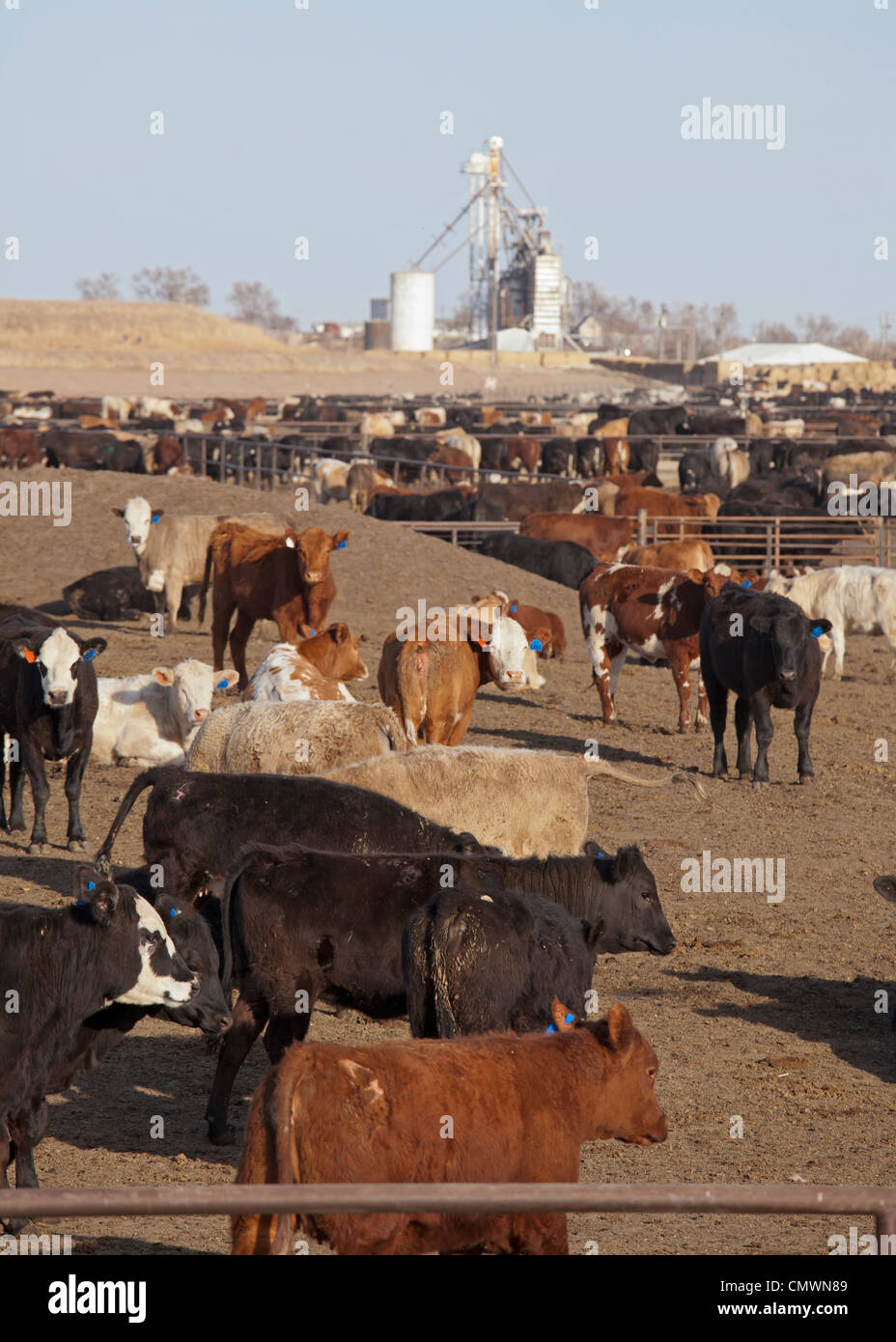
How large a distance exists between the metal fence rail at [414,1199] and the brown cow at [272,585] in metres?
10.5

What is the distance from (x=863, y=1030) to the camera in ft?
22.4

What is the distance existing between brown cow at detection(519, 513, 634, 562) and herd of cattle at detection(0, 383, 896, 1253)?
8621 millimetres

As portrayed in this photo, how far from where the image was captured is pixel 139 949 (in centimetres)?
507

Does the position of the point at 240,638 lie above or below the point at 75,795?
above

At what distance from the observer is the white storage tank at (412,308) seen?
375 feet

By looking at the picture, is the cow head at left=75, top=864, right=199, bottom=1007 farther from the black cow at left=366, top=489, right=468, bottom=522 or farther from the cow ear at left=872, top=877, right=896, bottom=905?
the black cow at left=366, top=489, right=468, bottom=522

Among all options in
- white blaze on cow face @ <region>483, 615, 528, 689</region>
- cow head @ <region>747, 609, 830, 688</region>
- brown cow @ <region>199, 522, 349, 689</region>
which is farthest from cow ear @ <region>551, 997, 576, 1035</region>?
brown cow @ <region>199, 522, 349, 689</region>

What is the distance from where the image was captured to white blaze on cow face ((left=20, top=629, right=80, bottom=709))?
8750 millimetres

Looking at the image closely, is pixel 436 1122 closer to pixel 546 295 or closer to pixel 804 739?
pixel 804 739

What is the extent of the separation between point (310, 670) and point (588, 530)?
12612 mm

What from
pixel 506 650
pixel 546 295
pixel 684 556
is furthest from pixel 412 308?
pixel 506 650
